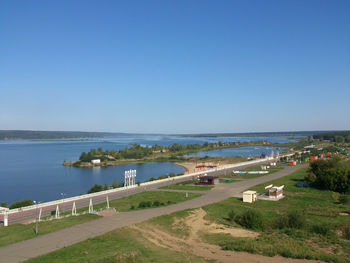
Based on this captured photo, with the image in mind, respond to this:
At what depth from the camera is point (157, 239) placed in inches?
789

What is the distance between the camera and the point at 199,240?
19.9m

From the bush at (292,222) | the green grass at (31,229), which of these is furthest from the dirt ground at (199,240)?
the green grass at (31,229)

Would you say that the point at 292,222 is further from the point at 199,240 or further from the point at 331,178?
the point at 331,178

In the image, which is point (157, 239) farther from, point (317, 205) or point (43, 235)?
point (317, 205)

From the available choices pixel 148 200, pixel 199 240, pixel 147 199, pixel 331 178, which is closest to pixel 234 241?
pixel 199 240

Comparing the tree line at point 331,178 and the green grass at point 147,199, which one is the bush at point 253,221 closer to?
the green grass at point 147,199

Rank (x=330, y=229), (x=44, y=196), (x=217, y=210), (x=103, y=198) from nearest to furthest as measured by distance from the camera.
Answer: (x=330, y=229), (x=217, y=210), (x=103, y=198), (x=44, y=196)

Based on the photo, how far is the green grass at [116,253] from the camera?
15.5 metres

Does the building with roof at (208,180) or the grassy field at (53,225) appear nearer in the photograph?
the grassy field at (53,225)

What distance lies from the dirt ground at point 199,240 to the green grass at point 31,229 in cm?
497

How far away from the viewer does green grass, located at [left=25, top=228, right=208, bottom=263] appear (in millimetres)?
15484

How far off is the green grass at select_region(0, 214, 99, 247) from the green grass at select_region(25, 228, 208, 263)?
4.14m

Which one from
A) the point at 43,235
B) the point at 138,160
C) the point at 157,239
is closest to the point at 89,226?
the point at 43,235

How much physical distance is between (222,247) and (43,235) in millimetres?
11949
